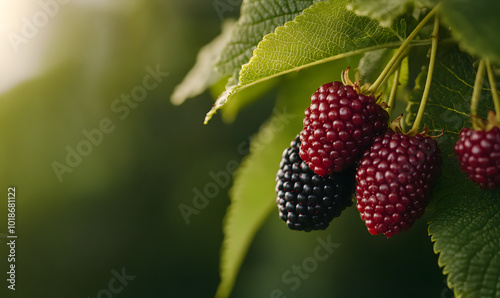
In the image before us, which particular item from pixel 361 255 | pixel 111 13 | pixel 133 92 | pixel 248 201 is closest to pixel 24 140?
pixel 133 92

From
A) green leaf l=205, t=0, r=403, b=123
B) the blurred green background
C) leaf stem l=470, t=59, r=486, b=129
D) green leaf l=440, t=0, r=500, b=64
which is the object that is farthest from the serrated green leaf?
the blurred green background

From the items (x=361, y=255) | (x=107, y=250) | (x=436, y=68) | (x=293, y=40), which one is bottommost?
(x=361, y=255)

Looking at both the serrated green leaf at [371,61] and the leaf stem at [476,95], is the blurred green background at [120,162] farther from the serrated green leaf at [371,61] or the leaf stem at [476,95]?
the leaf stem at [476,95]

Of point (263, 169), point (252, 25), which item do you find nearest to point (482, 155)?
point (252, 25)

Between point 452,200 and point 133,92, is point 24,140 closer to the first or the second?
point 133,92

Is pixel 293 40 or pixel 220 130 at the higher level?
pixel 293 40

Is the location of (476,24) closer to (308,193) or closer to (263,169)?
(308,193)

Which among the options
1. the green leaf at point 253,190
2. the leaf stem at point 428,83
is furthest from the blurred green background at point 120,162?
the leaf stem at point 428,83

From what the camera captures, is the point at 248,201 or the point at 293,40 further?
the point at 248,201
